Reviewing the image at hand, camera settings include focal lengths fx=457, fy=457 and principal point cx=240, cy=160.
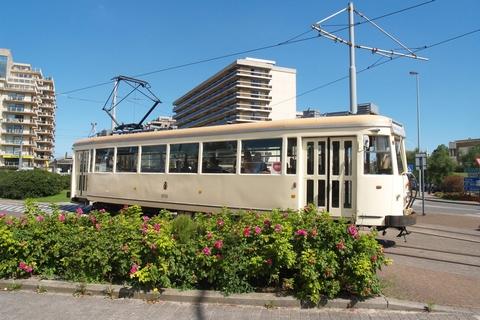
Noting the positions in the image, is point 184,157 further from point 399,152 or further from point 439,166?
point 439,166

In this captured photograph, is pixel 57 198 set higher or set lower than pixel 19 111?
lower

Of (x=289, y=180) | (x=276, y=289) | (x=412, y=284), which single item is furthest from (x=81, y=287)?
(x=289, y=180)

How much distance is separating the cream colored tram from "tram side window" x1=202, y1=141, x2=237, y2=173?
3 centimetres

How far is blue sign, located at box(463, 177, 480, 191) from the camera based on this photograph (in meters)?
42.2

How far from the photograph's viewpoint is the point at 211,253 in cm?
631

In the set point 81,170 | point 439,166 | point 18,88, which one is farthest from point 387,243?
point 18,88

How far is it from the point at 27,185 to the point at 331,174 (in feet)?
83.3

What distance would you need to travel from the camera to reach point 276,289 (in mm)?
6234

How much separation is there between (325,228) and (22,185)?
28589 millimetres

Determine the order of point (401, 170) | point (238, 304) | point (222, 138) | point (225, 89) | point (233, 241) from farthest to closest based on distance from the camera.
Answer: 1. point (225, 89)
2. point (222, 138)
3. point (401, 170)
4. point (233, 241)
5. point (238, 304)

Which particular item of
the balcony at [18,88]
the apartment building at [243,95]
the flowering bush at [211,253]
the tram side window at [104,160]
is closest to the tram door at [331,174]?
the flowering bush at [211,253]

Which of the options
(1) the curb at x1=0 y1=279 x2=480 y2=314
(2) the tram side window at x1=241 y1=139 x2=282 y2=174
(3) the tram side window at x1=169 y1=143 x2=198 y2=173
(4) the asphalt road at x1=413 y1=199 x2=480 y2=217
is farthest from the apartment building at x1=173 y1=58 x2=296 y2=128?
(1) the curb at x1=0 y1=279 x2=480 y2=314

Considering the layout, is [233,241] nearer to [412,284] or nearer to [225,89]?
[412,284]

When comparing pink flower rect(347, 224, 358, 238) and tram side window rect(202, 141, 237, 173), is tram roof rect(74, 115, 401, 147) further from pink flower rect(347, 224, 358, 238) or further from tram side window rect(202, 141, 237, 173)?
pink flower rect(347, 224, 358, 238)
